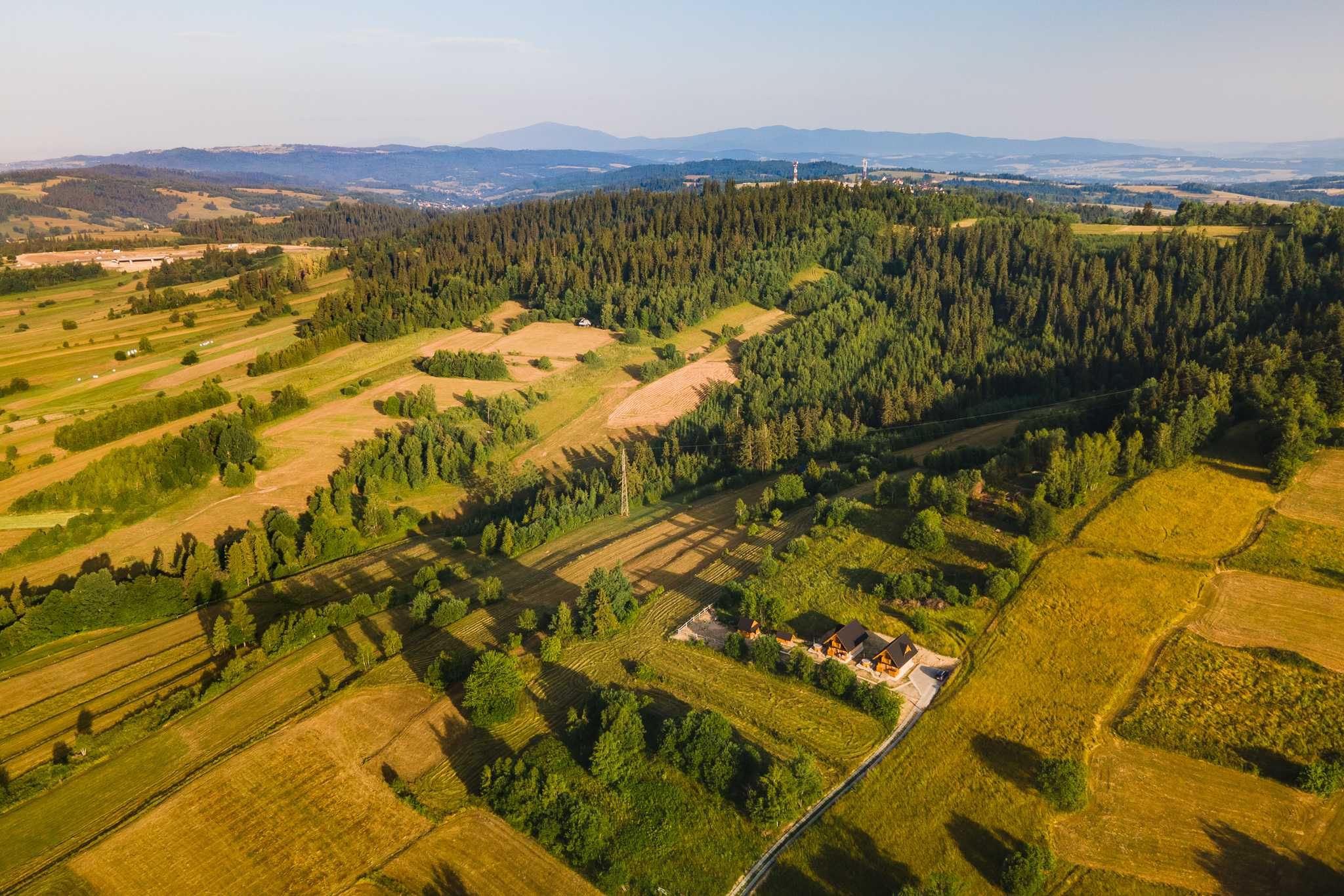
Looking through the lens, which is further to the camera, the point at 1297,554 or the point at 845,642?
the point at 1297,554

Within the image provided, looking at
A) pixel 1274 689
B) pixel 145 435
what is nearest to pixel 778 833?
pixel 1274 689

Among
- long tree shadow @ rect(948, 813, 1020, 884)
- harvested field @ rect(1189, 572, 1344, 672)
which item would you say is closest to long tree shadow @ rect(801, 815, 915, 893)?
long tree shadow @ rect(948, 813, 1020, 884)

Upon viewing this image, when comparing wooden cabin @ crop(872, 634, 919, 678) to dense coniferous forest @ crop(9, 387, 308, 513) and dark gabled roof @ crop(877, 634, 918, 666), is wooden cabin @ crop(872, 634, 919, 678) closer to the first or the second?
dark gabled roof @ crop(877, 634, 918, 666)

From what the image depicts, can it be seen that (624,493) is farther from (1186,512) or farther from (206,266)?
(206,266)

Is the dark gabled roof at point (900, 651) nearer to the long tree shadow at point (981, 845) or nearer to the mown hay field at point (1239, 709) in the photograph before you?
the long tree shadow at point (981, 845)

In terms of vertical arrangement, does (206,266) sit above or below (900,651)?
above

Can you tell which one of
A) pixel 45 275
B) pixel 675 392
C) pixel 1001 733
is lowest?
pixel 1001 733

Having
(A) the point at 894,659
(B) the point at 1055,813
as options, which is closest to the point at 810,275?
(A) the point at 894,659
